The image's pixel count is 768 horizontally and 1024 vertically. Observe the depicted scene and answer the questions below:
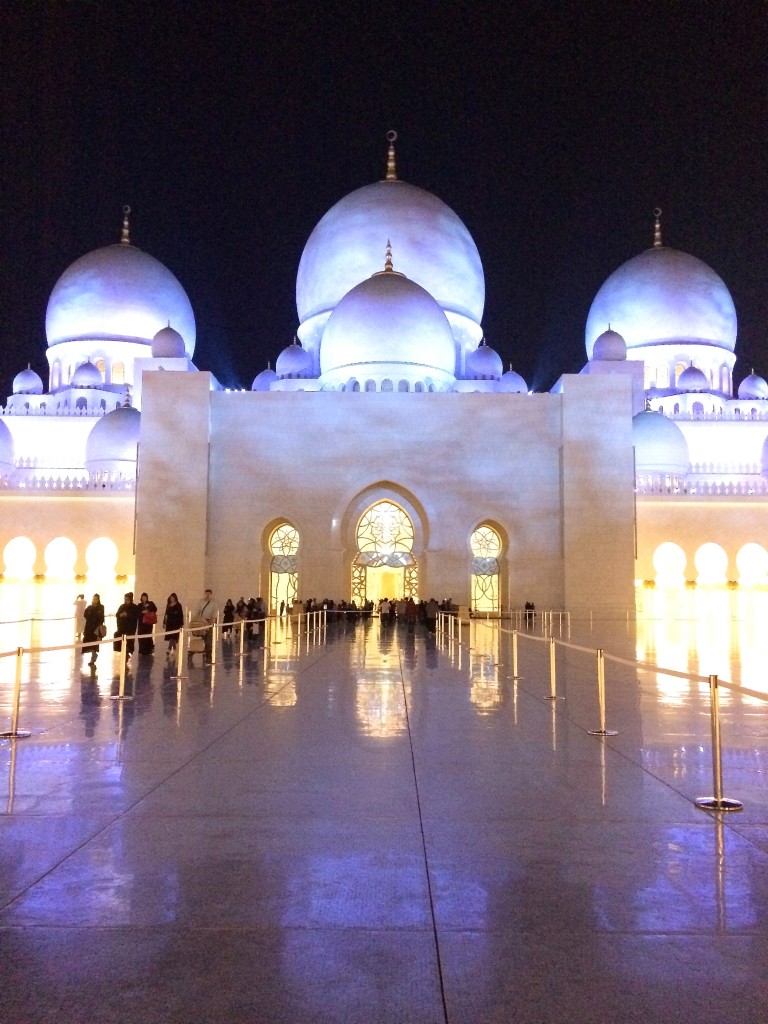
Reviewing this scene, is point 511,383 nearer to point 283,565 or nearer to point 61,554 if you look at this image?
point 283,565

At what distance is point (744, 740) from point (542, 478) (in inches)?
726

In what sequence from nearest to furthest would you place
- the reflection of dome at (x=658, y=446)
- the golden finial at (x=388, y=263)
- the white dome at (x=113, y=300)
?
1. the golden finial at (x=388, y=263)
2. the reflection of dome at (x=658, y=446)
3. the white dome at (x=113, y=300)

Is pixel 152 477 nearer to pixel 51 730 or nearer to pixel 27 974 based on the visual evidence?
pixel 51 730

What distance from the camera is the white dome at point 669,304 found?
33.0m

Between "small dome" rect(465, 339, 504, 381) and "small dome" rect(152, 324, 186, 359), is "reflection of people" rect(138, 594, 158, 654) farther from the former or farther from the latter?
"small dome" rect(465, 339, 504, 381)

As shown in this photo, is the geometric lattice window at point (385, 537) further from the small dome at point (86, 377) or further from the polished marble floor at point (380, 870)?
the polished marble floor at point (380, 870)

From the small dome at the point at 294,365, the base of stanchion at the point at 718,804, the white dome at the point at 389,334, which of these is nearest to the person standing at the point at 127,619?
the base of stanchion at the point at 718,804

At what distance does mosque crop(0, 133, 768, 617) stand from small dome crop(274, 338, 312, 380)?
7 centimetres

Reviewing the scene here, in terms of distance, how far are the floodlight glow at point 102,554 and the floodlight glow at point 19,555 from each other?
1.60 metres

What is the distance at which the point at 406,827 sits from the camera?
3625mm

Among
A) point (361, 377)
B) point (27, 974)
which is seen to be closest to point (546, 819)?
point (27, 974)

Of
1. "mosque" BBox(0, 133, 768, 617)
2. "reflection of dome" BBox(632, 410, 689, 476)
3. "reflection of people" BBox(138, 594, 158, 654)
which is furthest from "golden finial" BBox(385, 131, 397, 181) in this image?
"reflection of people" BBox(138, 594, 158, 654)

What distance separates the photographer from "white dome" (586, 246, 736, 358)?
3300cm

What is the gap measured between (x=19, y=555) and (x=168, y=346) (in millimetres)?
8025
